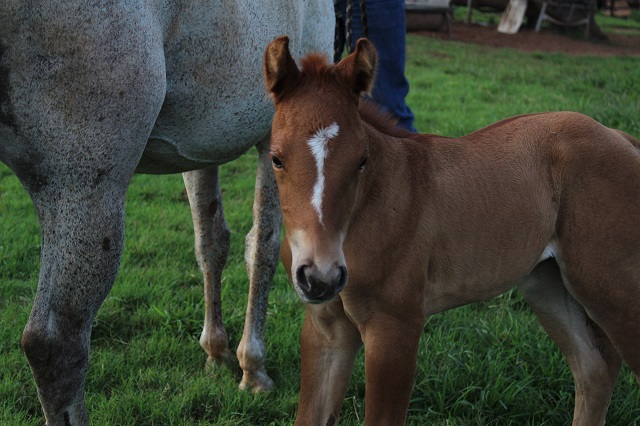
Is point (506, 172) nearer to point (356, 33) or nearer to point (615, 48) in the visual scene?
point (356, 33)

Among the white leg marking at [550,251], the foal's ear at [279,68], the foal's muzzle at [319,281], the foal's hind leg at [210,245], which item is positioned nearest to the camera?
the foal's muzzle at [319,281]

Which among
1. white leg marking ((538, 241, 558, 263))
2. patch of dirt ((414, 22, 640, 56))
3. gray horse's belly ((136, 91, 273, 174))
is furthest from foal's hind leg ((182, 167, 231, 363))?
patch of dirt ((414, 22, 640, 56))

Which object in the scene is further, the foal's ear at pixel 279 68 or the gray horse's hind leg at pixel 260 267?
the gray horse's hind leg at pixel 260 267

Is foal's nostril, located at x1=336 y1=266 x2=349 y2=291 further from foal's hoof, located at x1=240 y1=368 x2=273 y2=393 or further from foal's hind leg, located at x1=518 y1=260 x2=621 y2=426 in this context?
foal's hoof, located at x1=240 y1=368 x2=273 y2=393

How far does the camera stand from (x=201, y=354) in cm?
383

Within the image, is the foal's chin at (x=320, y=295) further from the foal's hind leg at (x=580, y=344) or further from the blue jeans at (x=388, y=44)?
the blue jeans at (x=388, y=44)

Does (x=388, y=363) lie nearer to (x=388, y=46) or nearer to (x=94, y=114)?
(x=94, y=114)

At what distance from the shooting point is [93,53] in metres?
2.08

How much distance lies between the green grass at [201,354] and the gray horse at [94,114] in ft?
3.10

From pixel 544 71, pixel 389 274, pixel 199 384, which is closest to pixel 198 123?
pixel 389 274

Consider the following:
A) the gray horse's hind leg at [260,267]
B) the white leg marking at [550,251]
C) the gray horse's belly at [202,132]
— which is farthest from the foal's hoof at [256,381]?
the white leg marking at [550,251]

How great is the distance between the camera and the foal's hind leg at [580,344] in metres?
3.01

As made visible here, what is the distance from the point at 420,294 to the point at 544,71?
34.0ft

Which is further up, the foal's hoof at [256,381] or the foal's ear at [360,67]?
the foal's ear at [360,67]
